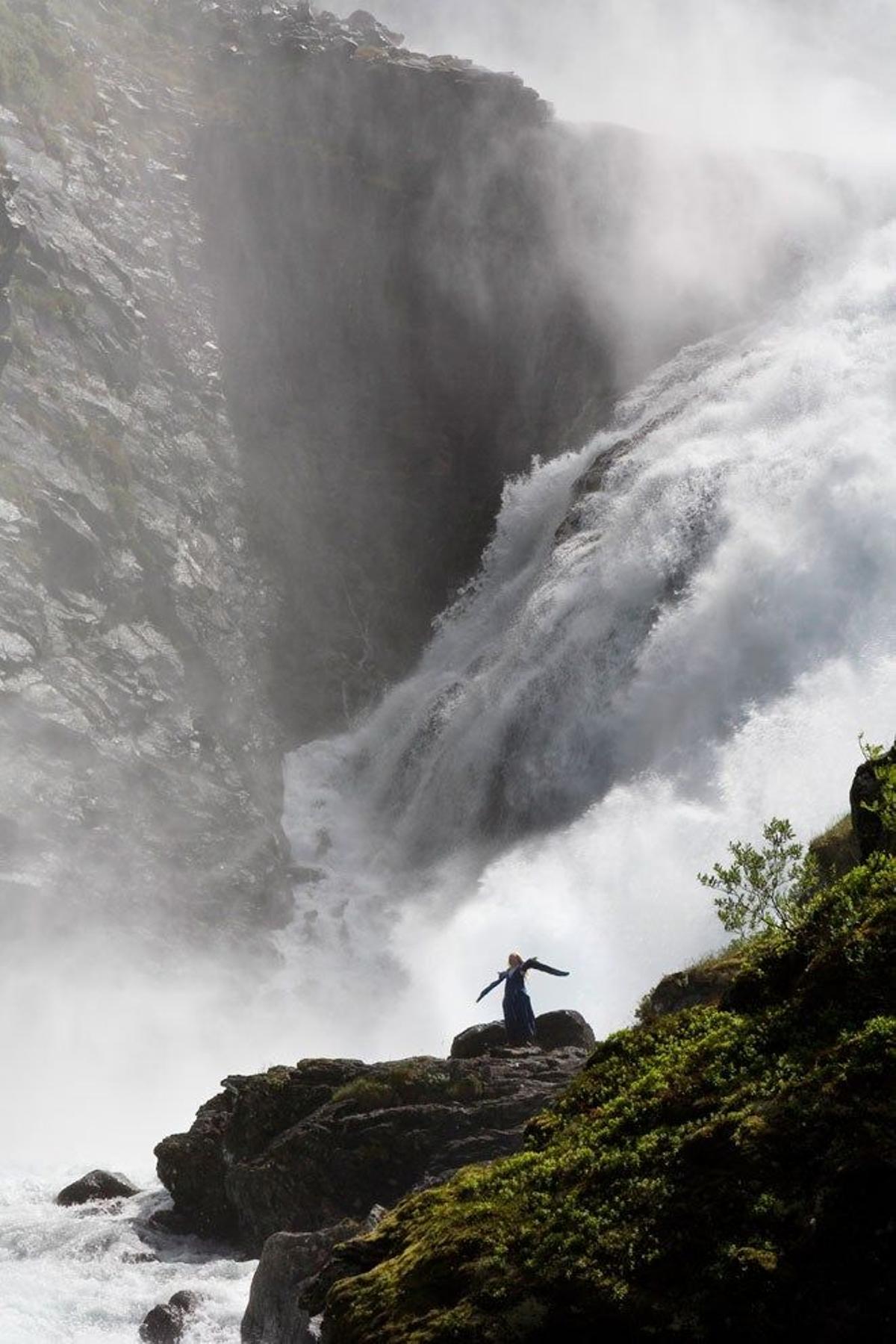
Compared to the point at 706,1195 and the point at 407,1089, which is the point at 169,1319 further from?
the point at 706,1195

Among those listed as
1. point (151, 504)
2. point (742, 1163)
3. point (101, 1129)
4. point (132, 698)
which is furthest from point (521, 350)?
point (742, 1163)

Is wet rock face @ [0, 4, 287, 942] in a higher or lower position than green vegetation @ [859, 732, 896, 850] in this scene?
higher

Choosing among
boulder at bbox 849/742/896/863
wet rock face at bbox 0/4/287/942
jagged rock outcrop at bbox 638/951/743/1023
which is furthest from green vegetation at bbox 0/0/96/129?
boulder at bbox 849/742/896/863

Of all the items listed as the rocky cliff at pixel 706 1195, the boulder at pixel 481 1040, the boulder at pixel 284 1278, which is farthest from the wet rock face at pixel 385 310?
the rocky cliff at pixel 706 1195

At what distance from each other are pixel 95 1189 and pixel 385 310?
140 ft

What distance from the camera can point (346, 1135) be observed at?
15320 mm

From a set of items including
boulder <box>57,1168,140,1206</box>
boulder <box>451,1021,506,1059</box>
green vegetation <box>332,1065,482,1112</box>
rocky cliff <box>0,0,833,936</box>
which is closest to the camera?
green vegetation <box>332,1065,482,1112</box>

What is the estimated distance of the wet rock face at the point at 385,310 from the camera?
156 ft

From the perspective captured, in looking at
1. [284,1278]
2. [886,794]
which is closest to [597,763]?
[284,1278]

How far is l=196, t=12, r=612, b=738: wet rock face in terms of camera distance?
47.4 m

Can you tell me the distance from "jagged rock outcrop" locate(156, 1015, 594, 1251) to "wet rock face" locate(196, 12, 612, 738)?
29043 mm

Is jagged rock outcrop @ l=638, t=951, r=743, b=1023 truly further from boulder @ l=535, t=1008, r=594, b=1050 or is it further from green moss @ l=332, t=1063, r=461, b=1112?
boulder @ l=535, t=1008, r=594, b=1050

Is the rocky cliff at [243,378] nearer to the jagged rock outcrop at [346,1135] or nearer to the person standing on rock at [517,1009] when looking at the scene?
the jagged rock outcrop at [346,1135]

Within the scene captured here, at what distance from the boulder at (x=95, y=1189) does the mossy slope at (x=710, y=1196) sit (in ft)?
51.4
